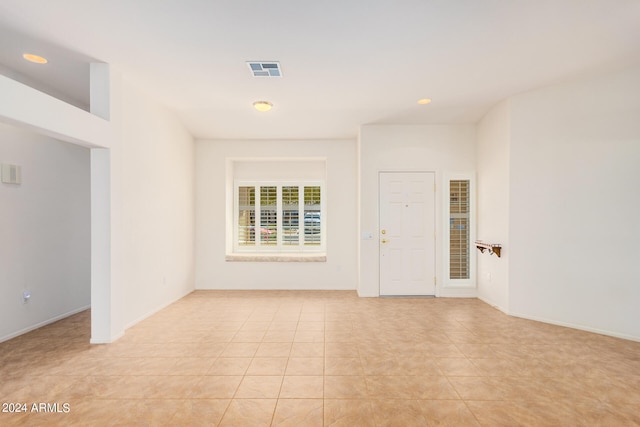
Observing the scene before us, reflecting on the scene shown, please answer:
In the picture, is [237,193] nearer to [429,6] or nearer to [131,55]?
[131,55]

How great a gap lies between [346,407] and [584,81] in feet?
14.6

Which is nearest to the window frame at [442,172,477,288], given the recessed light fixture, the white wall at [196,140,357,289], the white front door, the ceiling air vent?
the white front door

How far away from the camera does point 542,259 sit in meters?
3.79

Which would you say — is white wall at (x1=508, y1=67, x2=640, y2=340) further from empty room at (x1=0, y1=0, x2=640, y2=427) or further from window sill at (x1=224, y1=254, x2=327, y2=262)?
window sill at (x1=224, y1=254, x2=327, y2=262)

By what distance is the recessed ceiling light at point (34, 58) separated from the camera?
3.02 metres

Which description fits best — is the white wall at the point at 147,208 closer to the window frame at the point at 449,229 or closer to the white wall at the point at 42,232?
the white wall at the point at 42,232

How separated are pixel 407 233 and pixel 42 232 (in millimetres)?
5160

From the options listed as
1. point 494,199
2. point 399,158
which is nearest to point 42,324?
point 399,158

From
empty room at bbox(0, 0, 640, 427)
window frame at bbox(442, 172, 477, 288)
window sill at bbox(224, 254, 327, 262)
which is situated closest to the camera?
empty room at bbox(0, 0, 640, 427)

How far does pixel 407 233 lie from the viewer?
5051 mm

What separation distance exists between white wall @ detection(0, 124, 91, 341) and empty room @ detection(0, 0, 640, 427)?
27 millimetres

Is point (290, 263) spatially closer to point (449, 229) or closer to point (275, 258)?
point (275, 258)

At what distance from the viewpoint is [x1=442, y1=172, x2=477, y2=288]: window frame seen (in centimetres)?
495

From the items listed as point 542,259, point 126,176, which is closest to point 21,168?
point 126,176
